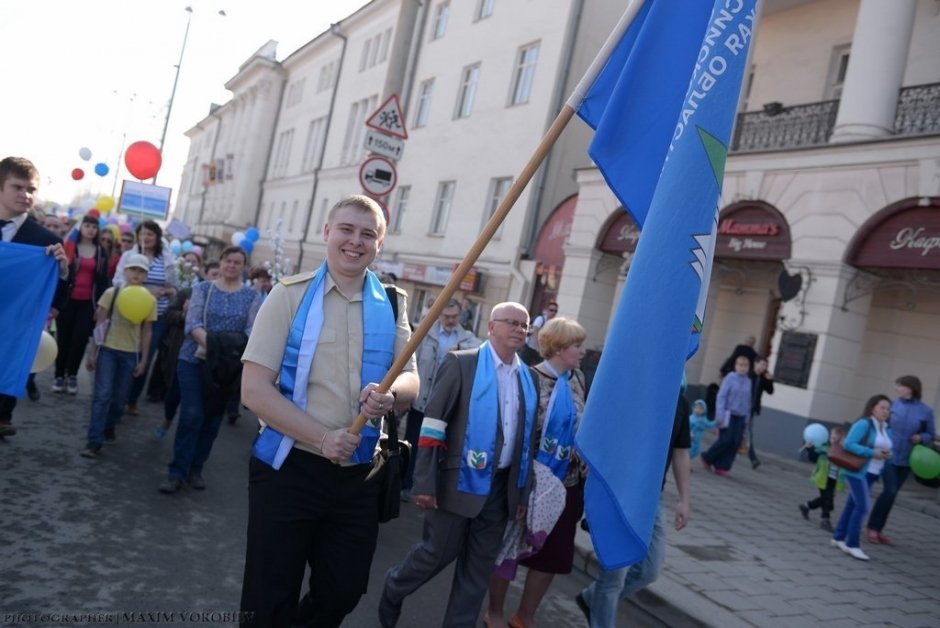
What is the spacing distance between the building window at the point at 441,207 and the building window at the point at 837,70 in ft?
39.1

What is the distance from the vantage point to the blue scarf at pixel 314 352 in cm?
280

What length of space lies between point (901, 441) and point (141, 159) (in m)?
15.1

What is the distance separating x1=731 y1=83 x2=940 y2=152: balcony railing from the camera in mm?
13242

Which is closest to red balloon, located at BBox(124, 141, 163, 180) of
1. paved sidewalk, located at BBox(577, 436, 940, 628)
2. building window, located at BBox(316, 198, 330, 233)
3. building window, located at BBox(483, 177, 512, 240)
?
building window, located at BBox(483, 177, 512, 240)

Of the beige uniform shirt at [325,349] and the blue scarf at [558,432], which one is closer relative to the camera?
the beige uniform shirt at [325,349]

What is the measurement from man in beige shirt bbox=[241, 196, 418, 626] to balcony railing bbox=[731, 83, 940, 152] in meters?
12.6

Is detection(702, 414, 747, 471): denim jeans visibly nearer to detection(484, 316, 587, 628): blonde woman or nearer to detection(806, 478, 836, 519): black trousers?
detection(806, 478, 836, 519): black trousers

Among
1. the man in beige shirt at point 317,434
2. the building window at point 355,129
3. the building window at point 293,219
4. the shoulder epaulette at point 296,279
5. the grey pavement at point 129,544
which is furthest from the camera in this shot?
the building window at point 293,219

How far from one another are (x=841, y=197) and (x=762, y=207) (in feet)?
5.75

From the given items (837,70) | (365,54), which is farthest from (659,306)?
(365,54)

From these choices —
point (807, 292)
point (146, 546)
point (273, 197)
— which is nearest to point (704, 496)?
point (807, 292)

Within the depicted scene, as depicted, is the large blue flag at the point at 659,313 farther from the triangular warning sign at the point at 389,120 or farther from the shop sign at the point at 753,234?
the shop sign at the point at 753,234

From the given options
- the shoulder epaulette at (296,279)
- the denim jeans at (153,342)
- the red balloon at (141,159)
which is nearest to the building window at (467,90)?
the red balloon at (141,159)

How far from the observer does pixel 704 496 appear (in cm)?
943
